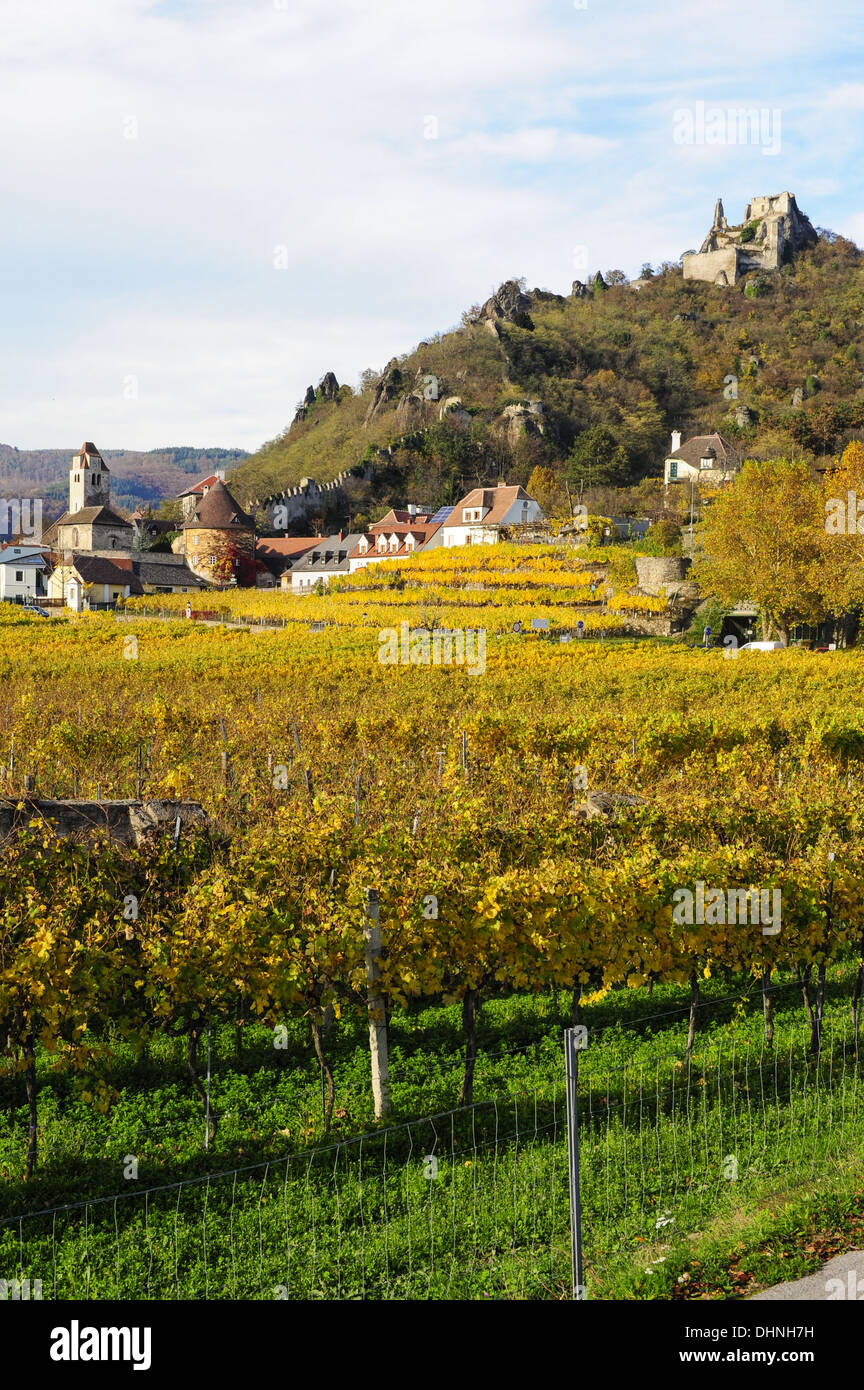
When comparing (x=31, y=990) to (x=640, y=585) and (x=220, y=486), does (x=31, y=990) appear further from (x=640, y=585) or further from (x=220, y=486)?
(x=220, y=486)

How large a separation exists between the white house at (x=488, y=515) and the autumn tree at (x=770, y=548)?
92.7 ft

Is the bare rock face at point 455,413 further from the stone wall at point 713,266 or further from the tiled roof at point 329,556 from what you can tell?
the stone wall at point 713,266

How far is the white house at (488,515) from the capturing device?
73.1 m

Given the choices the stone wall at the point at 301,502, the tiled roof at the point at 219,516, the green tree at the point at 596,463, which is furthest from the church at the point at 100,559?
the green tree at the point at 596,463

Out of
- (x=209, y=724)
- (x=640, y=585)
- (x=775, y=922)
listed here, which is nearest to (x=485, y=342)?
(x=640, y=585)

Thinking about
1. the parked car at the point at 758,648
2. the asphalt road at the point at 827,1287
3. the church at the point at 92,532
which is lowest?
the asphalt road at the point at 827,1287

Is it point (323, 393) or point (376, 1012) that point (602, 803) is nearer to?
point (376, 1012)

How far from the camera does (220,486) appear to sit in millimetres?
81562

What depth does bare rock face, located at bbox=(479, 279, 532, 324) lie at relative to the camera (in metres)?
126

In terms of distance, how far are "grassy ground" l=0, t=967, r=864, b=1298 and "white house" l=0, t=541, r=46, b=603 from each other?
2766 inches

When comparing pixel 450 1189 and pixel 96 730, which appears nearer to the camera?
pixel 450 1189

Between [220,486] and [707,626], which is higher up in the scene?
[220,486]

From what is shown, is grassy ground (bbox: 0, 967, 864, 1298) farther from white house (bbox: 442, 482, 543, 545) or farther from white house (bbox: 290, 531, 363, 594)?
white house (bbox: 290, 531, 363, 594)

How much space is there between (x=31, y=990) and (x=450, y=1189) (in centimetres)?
346
